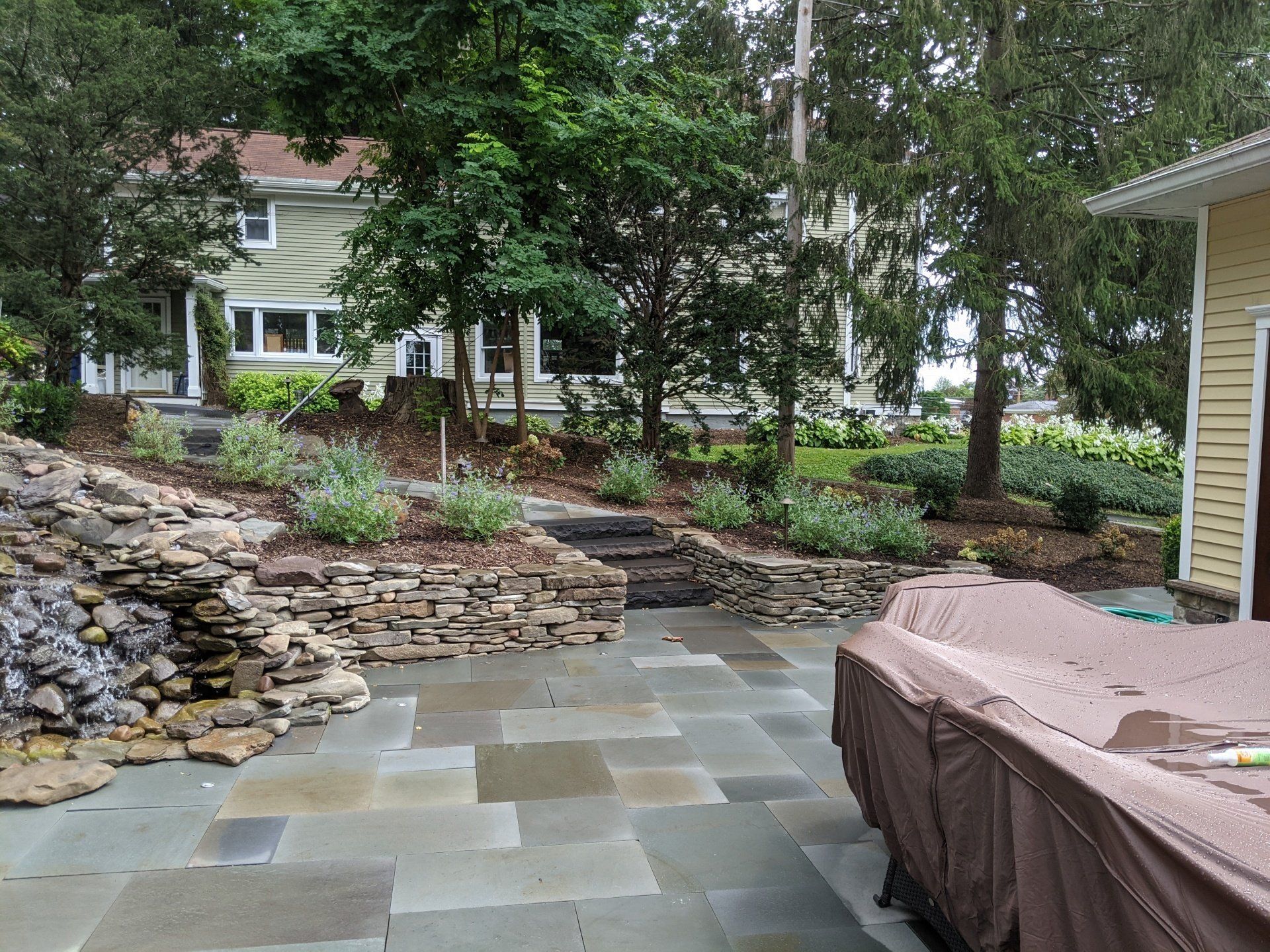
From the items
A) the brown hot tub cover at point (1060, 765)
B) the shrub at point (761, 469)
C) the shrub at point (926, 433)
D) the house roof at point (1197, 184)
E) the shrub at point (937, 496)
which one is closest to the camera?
the brown hot tub cover at point (1060, 765)

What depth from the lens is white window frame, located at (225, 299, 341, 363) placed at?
18.5 meters

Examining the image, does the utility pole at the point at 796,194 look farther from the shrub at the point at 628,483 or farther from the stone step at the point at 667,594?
the stone step at the point at 667,594

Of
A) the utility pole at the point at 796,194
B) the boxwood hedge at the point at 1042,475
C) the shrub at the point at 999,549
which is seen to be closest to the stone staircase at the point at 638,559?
the shrub at the point at 999,549

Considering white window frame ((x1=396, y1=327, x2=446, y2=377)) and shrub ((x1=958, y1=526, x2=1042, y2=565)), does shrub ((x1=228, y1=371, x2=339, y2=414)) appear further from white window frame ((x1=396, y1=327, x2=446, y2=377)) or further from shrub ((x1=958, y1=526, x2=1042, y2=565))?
shrub ((x1=958, y1=526, x2=1042, y2=565))

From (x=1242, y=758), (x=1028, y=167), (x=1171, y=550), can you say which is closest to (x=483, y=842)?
(x=1242, y=758)

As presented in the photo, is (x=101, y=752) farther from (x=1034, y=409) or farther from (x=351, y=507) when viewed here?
(x=1034, y=409)

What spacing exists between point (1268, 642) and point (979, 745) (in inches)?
59.6

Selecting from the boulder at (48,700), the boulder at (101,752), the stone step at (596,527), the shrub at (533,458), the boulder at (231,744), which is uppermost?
the shrub at (533,458)

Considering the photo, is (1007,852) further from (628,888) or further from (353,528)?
(353,528)

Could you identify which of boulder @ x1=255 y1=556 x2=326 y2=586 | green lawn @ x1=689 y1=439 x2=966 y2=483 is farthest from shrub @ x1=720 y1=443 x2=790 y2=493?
boulder @ x1=255 y1=556 x2=326 y2=586

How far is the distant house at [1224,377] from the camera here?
6.21 metres

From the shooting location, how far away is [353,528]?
689cm

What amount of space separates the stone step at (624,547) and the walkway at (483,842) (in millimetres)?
2739

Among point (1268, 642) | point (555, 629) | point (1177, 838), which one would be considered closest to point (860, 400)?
point (555, 629)
